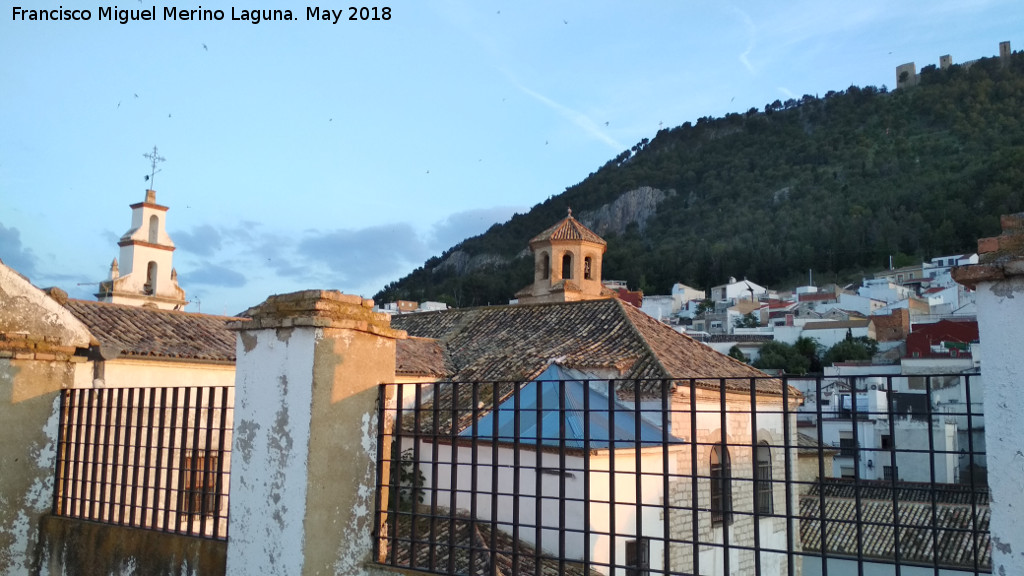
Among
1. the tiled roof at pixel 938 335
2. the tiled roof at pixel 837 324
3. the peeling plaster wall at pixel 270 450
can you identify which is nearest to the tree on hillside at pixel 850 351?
the tiled roof at pixel 837 324

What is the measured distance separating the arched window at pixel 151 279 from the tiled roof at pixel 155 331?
12444 mm

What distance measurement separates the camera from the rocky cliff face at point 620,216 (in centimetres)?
9519

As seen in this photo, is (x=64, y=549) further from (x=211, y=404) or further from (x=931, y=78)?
(x=931, y=78)

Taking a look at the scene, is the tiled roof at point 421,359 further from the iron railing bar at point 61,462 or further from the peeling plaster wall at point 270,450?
the peeling plaster wall at point 270,450

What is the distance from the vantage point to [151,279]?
26234 millimetres

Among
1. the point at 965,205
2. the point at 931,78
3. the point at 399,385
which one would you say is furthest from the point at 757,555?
the point at 931,78

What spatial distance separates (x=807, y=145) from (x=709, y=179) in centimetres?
1247

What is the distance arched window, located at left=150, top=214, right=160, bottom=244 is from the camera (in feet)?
85.6

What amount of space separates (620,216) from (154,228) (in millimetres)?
76767

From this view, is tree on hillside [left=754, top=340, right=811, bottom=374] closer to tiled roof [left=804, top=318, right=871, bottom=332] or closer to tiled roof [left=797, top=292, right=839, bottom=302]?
tiled roof [left=804, top=318, right=871, bottom=332]

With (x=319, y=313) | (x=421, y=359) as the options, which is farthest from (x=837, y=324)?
(x=319, y=313)

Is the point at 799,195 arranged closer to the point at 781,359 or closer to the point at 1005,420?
the point at 781,359

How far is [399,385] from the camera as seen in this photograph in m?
4.12

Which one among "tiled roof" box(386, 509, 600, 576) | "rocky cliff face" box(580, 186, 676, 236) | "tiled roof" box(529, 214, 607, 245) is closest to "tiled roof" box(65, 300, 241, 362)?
"tiled roof" box(386, 509, 600, 576)
